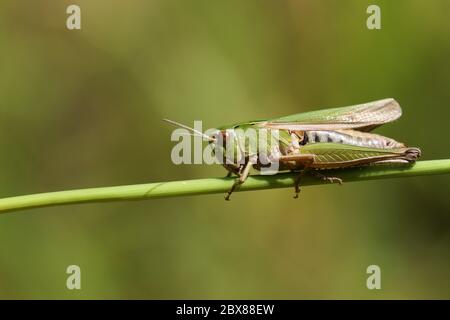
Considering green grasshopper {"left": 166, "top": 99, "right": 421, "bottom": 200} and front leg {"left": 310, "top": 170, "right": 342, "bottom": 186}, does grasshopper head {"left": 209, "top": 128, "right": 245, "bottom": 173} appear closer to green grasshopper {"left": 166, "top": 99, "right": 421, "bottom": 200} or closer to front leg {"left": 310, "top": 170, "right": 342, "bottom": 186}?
green grasshopper {"left": 166, "top": 99, "right": 421, "bottom": 200}

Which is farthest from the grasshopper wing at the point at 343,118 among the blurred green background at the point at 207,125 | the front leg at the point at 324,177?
the blurred green background at the point at 207,125

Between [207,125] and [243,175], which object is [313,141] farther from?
[207,125]

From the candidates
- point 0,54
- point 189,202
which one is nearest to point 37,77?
point 0,54

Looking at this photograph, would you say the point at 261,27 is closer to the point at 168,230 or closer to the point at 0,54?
the point at 168,230

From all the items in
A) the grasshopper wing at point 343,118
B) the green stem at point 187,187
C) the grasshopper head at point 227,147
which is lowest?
the green stem at point 187,187

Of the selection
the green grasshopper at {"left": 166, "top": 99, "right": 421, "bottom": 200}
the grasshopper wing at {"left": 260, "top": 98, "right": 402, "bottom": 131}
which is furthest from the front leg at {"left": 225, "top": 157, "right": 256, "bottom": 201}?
the grasshopper wing at {"left": 260, "top": 98, "right": 402, "bottom": 131}

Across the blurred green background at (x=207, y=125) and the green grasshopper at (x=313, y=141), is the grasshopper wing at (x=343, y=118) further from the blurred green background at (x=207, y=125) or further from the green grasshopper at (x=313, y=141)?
the blurred green background at (x=207, y=125)
